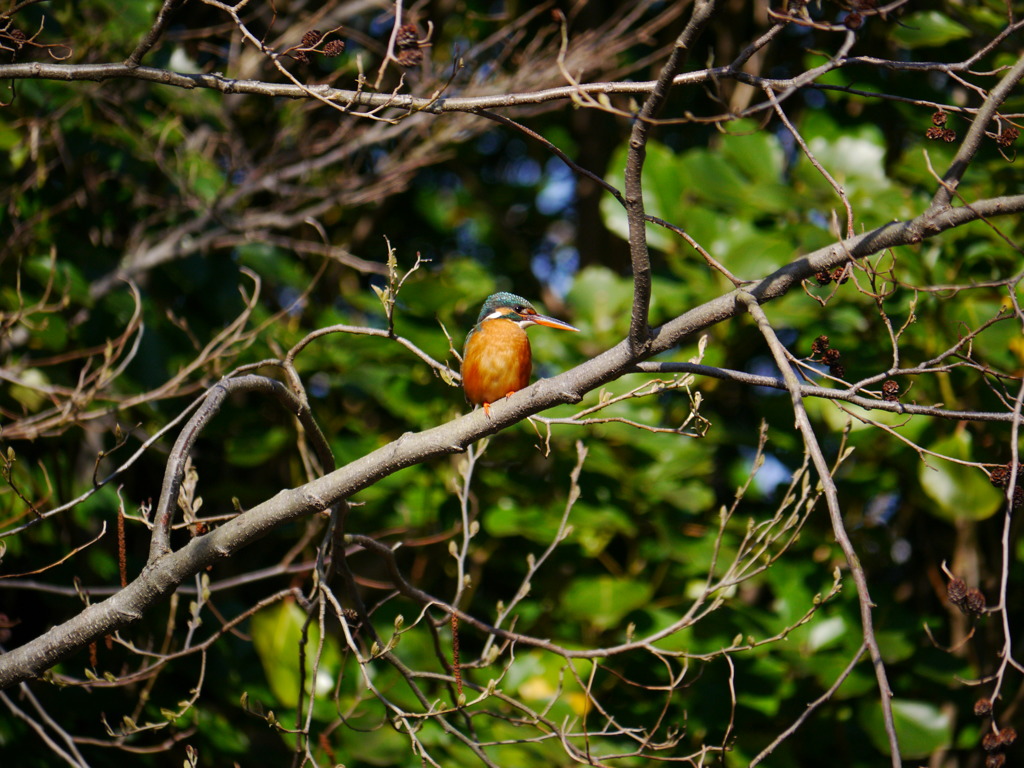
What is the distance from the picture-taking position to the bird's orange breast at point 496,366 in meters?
3.41

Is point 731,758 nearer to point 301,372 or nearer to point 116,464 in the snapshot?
point 301,372

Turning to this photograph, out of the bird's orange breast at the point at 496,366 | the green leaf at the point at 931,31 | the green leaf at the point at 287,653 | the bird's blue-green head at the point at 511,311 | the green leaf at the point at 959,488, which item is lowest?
the green leaf at the point at 287,653

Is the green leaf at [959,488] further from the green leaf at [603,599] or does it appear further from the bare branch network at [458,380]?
the green leaf at [603,599]

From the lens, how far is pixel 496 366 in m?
3.41

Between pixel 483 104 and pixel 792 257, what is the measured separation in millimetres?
2512

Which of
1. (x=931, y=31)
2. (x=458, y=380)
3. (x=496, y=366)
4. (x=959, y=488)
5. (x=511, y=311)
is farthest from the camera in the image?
(x=511, y=311)

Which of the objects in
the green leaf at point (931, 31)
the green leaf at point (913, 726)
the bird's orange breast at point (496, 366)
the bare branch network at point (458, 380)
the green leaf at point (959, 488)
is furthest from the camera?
the green leaf at point (913, 726)

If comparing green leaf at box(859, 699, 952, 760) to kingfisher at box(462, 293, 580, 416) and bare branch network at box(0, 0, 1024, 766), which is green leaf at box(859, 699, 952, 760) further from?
kingfisher at box(462, 293, 580, 416)

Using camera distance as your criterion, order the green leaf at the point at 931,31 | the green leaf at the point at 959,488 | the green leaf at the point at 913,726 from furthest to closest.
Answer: the green leaf at the point at 913,726 < the green leaf at the point at 931,31 < the green leaf at the point at 959,488

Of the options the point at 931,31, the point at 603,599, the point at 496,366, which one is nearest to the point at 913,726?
the point at 603,599

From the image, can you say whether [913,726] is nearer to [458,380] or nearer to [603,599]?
[603,599]

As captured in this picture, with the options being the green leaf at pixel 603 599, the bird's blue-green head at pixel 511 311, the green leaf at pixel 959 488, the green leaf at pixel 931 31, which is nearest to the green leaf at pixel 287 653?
the green leaf at pixel 603 599

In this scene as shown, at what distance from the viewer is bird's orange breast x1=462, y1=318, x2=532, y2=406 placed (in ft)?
11.2

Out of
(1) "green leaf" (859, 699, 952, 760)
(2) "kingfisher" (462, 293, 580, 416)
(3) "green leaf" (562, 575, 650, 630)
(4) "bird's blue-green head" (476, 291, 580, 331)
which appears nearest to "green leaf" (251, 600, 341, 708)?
(3) "green leaf" (562, 575, 650, 630)
